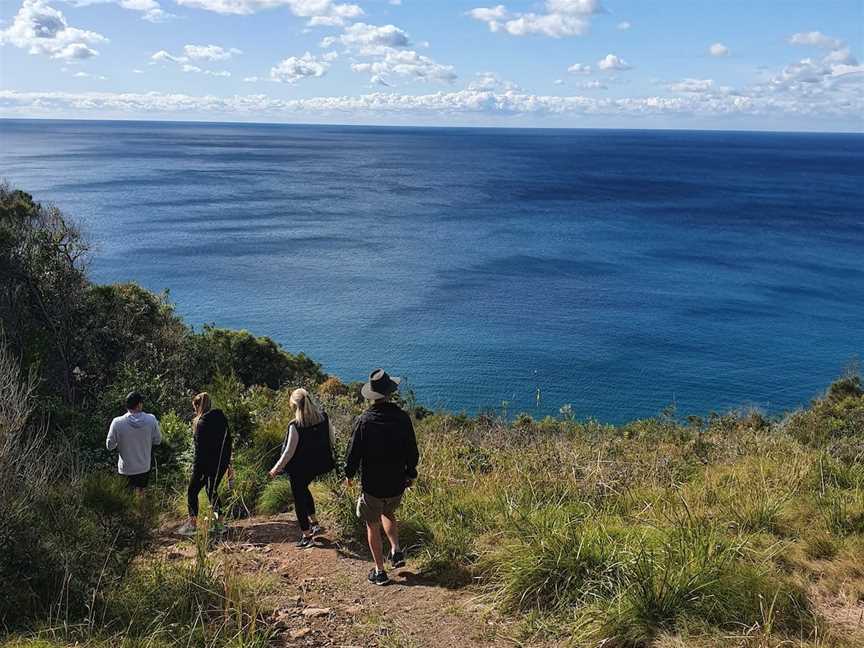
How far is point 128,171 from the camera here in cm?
12094

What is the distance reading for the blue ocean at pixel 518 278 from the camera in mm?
35406

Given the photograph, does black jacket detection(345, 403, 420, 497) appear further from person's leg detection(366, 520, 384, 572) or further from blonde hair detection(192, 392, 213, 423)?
blonde hair detection(192, 392, 213, 423)

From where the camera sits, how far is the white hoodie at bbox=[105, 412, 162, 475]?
7270 millimetres

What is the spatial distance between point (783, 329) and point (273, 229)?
4935cm

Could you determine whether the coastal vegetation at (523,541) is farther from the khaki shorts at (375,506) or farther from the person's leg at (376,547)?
the khaki shorts at (375,506)

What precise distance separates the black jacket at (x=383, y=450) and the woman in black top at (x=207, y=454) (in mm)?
1861

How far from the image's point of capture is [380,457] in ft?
18.0

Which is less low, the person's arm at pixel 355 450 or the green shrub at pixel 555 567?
the person's arm at pixel 355 450

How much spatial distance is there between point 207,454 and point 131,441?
46.0 inches

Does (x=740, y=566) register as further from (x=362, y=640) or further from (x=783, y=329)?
(x=783, y=329)

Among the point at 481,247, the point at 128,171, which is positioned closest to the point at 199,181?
the point at 128,171

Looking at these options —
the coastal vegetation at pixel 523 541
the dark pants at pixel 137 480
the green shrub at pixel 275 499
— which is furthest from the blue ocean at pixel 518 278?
the dark pants at pixel 137 480

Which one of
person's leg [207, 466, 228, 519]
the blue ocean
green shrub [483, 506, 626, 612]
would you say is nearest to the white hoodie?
person's leg [207, 466, 228, 519]

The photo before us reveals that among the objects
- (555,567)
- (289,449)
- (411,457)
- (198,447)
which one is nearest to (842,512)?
(555,567)
